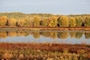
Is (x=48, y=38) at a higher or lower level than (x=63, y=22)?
higher

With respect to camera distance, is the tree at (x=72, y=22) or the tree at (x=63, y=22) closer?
the tree at (x=63, y=22)

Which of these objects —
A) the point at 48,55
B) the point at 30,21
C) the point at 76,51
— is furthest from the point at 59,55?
the point at 30,21

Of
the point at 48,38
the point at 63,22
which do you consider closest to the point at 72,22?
the point at 63,22

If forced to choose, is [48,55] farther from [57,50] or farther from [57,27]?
[57,27]

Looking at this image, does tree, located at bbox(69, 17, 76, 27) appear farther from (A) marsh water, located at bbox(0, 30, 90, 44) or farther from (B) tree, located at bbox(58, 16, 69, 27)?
(A) marsh water, located at bbox(0, 30, 90, 44)

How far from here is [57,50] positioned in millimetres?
18125

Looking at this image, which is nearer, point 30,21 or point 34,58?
point 34,58

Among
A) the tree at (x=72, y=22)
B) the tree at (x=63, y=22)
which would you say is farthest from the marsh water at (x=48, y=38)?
the tree at (x=72, y=22)

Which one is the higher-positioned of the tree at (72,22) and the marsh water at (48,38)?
the marsh water at (48,38)

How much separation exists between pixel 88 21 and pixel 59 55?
25.1 metres

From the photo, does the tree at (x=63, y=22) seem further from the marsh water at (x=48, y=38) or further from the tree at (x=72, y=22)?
the marsh water at (x=48, y=38)

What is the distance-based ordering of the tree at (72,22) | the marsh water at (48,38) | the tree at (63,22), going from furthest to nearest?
the tree at (72,22) < the tree at (63,22) < the marsh water at (48,38)

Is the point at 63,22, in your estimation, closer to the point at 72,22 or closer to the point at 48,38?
the point at 72,22

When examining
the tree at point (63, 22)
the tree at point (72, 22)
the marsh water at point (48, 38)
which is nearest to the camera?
the marsh water at point (48, 38)
